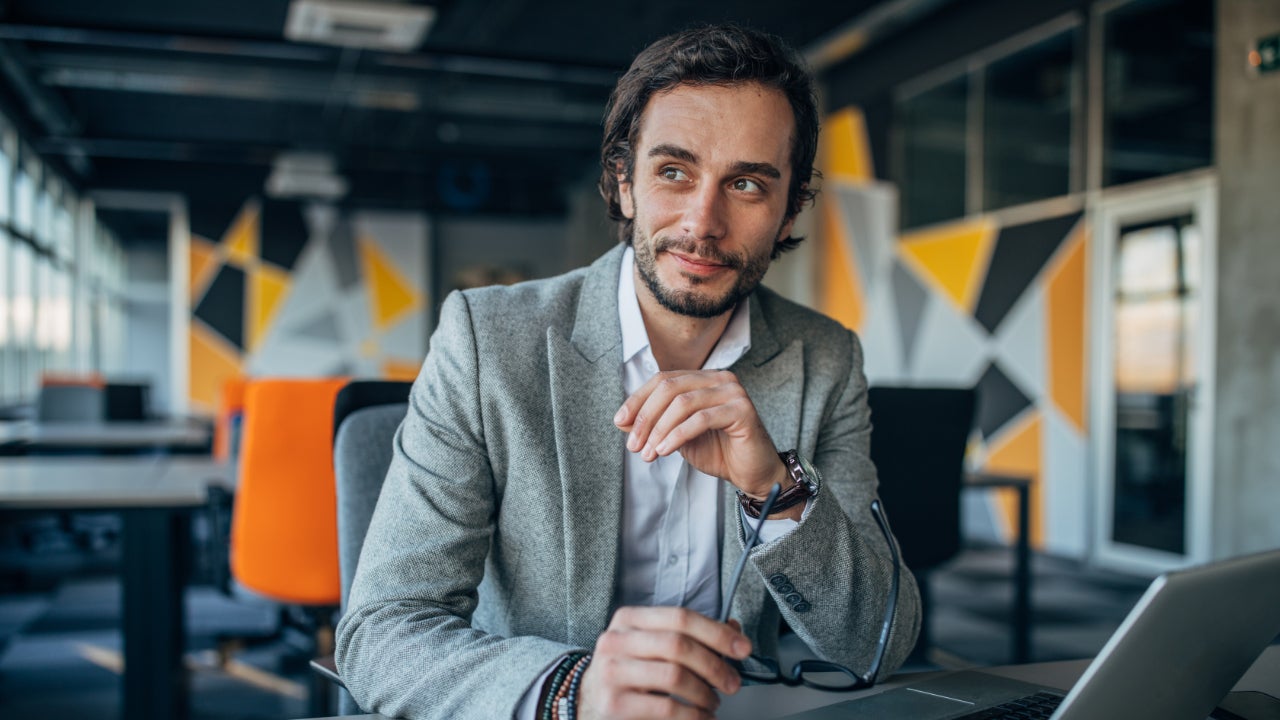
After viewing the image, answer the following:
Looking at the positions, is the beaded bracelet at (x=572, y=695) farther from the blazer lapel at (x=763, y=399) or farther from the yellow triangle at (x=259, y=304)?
the yellow triangle at (x=259, y=304)

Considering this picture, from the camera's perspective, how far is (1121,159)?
5.42 metres

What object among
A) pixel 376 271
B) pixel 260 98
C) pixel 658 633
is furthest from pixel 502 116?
pixel 658 633

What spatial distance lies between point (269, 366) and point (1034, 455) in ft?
31.4

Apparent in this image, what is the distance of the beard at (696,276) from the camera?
3.96ft

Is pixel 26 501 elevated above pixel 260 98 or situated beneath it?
situated beneath

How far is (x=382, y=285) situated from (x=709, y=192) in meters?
11.9

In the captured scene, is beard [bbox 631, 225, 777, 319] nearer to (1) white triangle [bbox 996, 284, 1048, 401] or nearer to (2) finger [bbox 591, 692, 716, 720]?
(2) finger [bbox 591, 692, 716, 720]

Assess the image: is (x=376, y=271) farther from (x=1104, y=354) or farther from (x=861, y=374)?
(x=861, y=374)

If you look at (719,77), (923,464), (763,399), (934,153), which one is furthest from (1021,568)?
(934,153)

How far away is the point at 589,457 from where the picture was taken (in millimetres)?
1183

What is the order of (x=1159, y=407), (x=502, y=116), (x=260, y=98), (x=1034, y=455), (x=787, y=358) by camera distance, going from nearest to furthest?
1. (x=787, y=358)
2. (x=1159, y=407)
3. (x=1034, y=455)
4. (x=260, y=98)
5. (x=502, y=116)

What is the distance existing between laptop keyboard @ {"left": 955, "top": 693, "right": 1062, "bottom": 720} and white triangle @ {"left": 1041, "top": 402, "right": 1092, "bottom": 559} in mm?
5206

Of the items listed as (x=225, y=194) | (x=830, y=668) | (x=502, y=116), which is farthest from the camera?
(x=225, y=194)

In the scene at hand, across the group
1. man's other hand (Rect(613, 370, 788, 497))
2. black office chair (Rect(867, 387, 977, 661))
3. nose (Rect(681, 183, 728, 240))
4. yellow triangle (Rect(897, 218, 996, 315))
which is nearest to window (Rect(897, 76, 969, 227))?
yellow triangle (Rect(897, 218, 996, 315))
